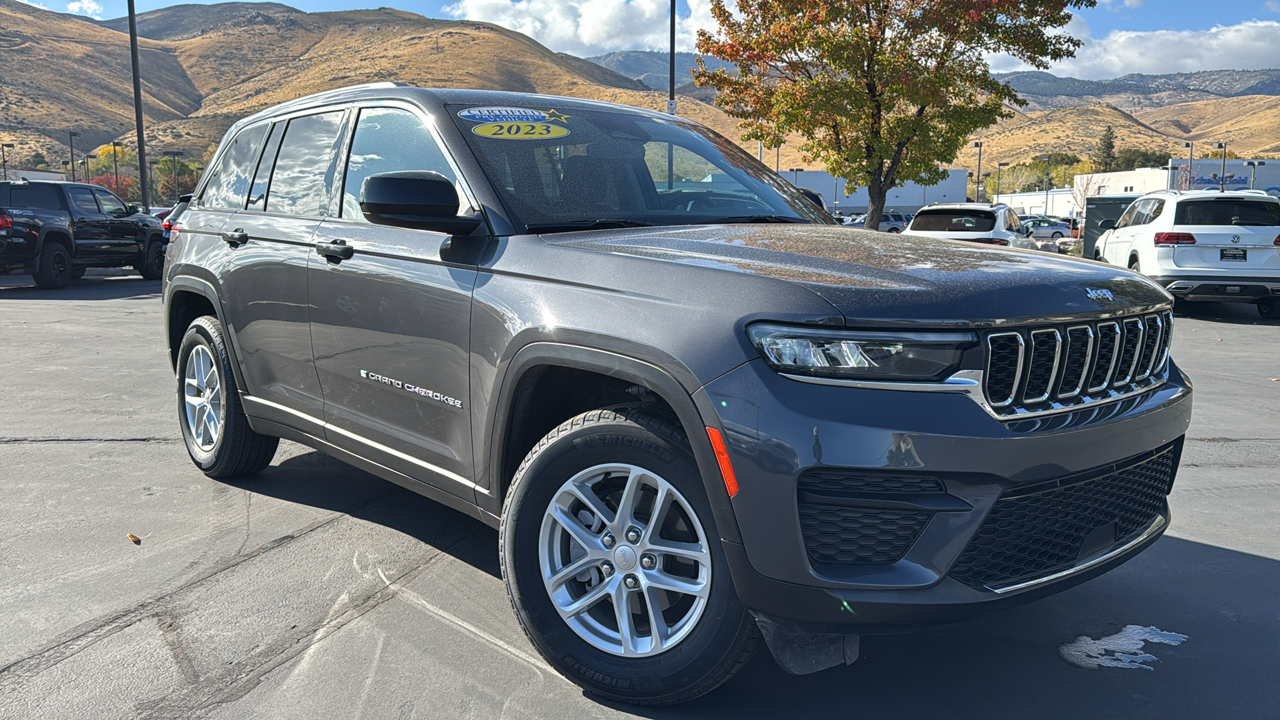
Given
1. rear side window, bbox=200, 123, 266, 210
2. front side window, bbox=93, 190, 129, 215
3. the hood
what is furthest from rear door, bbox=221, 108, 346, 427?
front side window, bbox=93, 190, 129, 215

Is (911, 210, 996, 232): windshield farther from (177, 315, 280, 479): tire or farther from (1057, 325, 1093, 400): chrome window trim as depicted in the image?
(1057, 325, 1093, 400): chrome window trim

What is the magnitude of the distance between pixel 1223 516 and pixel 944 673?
243 cm

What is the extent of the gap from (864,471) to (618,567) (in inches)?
33.1

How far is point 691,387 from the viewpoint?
2.39m

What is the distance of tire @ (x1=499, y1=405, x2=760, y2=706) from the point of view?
2.52 metres

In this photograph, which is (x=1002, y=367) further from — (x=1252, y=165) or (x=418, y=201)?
(x=1252, y=165)

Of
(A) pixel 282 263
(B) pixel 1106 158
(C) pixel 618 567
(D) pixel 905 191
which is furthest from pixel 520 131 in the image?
(B) pixel 1106 158

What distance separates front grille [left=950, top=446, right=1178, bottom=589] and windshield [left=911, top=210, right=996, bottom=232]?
38.6 feet

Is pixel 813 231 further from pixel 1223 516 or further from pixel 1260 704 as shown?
pixel 1223 516

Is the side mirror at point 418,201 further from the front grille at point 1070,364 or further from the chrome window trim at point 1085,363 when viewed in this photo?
the chrome window trim at point 1085,363

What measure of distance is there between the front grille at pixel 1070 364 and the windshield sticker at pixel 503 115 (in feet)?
6.59

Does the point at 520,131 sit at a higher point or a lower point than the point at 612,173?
higher

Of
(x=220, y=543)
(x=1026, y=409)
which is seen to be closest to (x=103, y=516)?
(x=220, y=543)

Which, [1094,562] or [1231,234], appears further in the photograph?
[1231,234]
